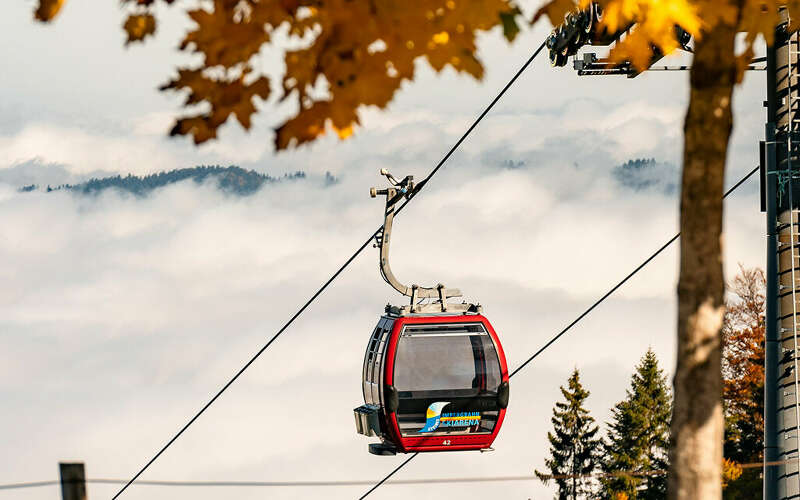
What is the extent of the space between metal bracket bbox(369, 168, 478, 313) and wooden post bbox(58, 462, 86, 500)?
753 cm

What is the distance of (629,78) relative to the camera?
15172 millimetres

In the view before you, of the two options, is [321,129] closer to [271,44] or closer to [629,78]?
[271,44]

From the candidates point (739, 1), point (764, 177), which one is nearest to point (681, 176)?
point (739, 1)

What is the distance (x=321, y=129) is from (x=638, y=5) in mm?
1470

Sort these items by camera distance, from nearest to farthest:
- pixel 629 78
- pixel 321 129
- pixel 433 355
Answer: pixel 321 129 < pixel 433 355 < pixel 629 78

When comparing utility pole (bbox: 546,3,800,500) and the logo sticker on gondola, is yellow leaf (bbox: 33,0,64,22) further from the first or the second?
the logo sticker on gondola

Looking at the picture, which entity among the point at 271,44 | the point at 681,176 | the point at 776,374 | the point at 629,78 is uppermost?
the point at 629,78

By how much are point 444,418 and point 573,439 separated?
4443cm

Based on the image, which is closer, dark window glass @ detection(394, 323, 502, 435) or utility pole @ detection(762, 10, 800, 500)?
utility pole @ detection(762, 10, 800, 500)

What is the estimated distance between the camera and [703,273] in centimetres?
573

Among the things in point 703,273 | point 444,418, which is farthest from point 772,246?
point 703,273

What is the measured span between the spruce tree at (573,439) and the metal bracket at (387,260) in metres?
42.4

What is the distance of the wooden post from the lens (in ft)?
23.5

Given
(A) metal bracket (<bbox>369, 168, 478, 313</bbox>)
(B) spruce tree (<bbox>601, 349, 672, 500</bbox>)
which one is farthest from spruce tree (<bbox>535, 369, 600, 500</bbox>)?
(A) metal bracket (<bbox>369, 168, 478, 313</bbox>)
